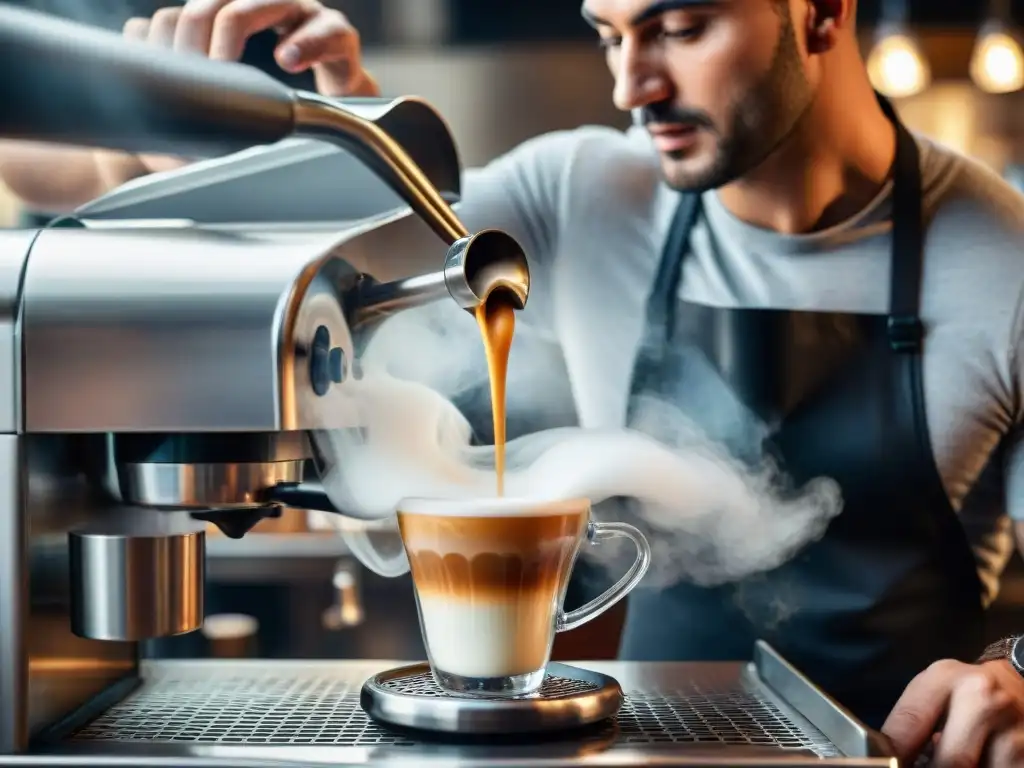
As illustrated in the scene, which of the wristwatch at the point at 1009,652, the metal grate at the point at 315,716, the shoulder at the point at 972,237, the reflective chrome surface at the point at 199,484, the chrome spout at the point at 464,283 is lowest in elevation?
the wristwatch at the point at 1009,652

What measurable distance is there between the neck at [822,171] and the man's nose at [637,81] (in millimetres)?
127

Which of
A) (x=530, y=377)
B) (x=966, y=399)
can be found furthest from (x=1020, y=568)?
(x=530, y=377)

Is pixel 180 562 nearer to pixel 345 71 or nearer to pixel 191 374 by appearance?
pixel 191 374

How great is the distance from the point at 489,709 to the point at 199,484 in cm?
25

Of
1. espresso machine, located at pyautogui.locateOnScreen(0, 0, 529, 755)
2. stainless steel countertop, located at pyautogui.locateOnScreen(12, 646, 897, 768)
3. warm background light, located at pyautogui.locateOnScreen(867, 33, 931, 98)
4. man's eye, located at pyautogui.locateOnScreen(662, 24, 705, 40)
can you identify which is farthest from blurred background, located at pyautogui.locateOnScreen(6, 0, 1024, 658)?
espresso machine, located at pyautogui.locateOnScreen(0, 0, 529, 755)

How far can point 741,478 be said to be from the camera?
1.21 meters

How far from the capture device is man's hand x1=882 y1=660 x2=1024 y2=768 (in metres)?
0.82

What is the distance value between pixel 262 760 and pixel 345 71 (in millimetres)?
787

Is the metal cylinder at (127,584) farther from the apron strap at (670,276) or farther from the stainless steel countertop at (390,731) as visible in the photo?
the apron strap at (670,276)

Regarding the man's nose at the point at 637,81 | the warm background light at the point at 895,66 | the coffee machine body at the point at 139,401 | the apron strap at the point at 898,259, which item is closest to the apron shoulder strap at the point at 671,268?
the apron strap at the point at 898,259

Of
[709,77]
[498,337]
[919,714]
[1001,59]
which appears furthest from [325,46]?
[919,714]

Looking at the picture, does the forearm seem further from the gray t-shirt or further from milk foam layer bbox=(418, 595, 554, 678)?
milk foam layer bbox=(418, 595, 554, 678)

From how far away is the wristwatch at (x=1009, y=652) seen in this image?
1.02 meters

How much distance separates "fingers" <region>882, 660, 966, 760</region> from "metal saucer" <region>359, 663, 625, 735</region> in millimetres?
219
